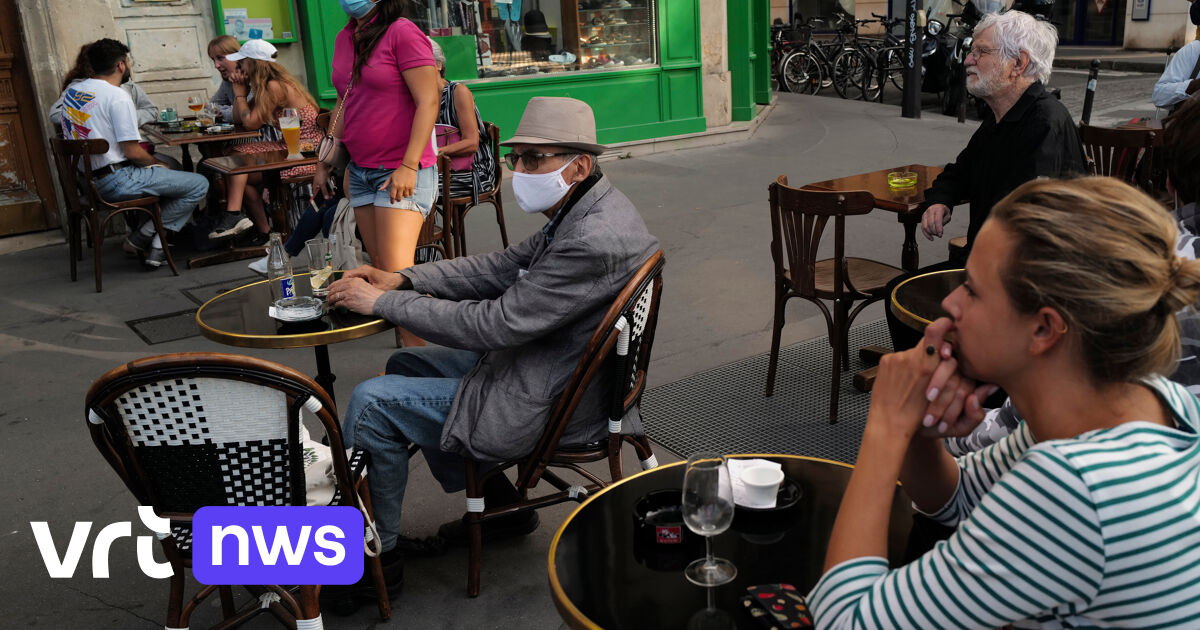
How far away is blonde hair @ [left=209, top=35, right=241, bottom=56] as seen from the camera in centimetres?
757

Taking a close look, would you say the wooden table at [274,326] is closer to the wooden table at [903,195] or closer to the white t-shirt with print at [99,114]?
A: the wooden table at [903,195]

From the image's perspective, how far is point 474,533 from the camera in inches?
114

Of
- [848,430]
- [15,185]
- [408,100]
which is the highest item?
[408,100]

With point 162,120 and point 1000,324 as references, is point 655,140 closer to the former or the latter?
point 162,120

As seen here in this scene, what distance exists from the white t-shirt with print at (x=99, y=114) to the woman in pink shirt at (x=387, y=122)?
2798 mm

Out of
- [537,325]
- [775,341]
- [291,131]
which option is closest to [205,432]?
[537,325]

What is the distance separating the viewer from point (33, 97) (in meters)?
7.54

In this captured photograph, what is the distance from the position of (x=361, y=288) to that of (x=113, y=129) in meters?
4.52

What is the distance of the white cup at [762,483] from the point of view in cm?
193

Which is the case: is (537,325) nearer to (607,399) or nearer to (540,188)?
(607,399)

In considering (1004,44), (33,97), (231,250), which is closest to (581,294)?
(1004,44)

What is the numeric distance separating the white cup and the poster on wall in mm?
20244

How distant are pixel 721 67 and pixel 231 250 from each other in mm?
5893

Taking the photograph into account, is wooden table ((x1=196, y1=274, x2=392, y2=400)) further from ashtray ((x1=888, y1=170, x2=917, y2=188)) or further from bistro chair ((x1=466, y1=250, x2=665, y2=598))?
ashtray ((x1=888, y1=170, x2=917, y2=188))
